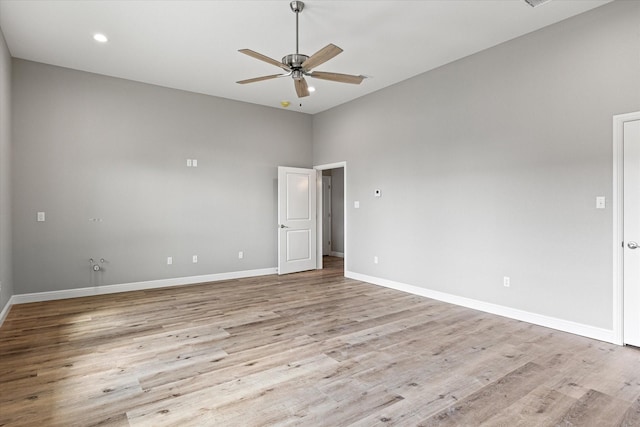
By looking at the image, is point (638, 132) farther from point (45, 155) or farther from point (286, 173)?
point (45, 155)

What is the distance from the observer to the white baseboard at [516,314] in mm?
3381

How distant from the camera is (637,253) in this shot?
10.4 feet

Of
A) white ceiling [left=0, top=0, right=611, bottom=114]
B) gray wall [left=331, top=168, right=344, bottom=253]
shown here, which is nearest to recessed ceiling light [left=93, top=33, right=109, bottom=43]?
white ceiling [left=0, top=0, right=611, bottom=114]

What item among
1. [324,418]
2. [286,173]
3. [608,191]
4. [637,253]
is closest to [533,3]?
[608,191]

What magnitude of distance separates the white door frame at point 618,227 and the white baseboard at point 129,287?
5255 millimetres

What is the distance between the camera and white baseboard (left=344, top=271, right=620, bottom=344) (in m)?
3.38

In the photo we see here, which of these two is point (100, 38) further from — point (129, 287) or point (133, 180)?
point (129, 287)

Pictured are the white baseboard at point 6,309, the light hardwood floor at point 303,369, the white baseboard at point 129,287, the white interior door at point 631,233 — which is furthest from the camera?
the white baseboard at point 129,287

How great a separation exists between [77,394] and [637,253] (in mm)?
4778

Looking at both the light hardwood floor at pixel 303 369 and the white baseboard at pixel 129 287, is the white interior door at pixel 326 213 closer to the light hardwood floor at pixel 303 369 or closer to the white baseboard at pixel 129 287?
the white baseboard at pixel 129 287

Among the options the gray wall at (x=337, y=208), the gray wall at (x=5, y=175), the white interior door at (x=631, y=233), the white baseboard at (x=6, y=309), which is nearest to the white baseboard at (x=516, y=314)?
the white interior door at (x=631, y=233)

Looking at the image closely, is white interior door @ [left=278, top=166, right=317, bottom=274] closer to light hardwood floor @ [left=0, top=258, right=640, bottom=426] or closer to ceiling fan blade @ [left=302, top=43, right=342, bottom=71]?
light hardwood floor @ [left=0, top=258, right=640, bottom=426]

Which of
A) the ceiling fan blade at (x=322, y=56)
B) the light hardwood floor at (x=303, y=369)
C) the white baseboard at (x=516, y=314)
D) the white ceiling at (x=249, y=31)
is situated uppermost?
the white ceiling at (x=249, y=31)

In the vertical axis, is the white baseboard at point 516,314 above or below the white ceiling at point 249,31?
Result: below
